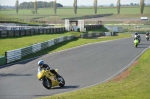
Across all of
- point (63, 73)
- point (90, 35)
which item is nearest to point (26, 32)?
point (90, 35)

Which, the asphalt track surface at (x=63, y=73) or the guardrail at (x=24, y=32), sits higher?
the guardrail at (x=24, y=32)

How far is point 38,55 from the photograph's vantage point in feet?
104

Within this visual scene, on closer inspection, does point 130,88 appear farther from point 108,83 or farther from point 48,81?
point 48,81

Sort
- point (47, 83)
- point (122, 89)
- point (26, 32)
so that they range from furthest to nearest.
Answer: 1. point (26, 32)
2. point (47, 83)
3. point (122, 89)

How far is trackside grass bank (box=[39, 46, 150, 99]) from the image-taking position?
13.8 m

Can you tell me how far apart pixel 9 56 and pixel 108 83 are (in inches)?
428

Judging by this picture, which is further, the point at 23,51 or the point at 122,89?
the point at 23,51

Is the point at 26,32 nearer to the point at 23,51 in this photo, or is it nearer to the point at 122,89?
the point at 23,51

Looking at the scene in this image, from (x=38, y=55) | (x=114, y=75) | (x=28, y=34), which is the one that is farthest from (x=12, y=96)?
(x=28, y=34)

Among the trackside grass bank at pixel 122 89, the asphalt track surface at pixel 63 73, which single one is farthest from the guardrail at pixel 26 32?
the trackside grass bank at pixel 122 89

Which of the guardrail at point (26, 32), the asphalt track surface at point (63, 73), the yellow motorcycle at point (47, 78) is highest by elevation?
the guardrail at point (26, 32)

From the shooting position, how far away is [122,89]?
51.4ft

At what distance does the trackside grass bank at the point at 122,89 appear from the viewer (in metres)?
13.8

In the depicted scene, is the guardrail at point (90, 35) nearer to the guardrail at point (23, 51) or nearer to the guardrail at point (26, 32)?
the guardrail at point (26, 32)
